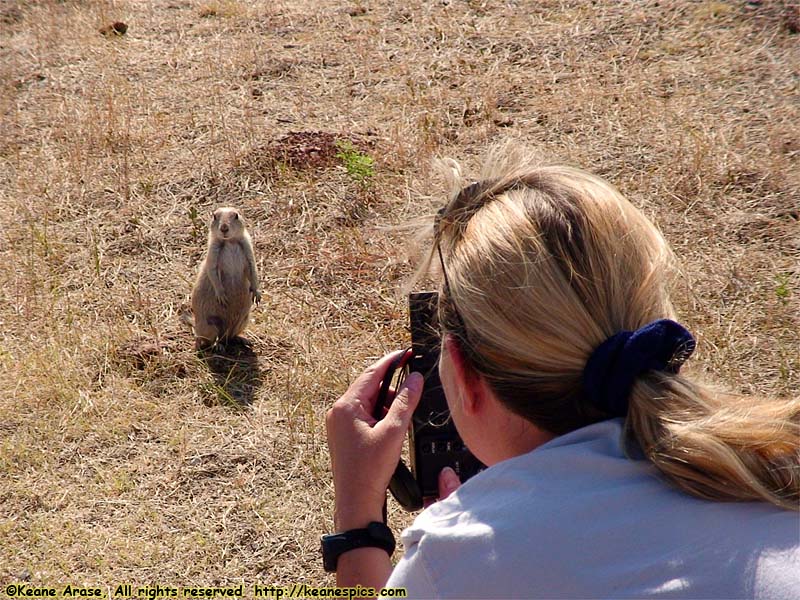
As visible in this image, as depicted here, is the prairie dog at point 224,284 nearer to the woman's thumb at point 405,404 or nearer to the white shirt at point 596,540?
the woman's thumb at point 405,404

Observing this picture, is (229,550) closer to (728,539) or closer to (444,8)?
(728,539)

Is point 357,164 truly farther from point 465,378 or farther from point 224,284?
point 465,378

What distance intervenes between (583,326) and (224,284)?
415cm

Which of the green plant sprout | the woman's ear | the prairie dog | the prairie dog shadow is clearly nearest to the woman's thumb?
the woman's ear

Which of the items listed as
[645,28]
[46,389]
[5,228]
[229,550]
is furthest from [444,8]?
[229,550]

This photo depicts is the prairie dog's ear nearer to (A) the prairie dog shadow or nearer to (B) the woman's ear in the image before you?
(B) the woman's ear

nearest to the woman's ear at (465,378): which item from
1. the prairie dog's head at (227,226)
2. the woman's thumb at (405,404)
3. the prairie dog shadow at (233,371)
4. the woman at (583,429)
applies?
the woman at (583,429)

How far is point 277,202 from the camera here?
6.56m

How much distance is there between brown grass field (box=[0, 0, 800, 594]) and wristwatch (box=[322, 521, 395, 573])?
765mm

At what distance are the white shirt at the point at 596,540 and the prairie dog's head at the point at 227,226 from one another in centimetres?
443

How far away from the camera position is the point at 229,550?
379 centimetres

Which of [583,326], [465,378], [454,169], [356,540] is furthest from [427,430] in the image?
[583,326]

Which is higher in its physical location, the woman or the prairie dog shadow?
the woman

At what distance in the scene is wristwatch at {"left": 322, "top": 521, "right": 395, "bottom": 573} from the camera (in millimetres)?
2150
